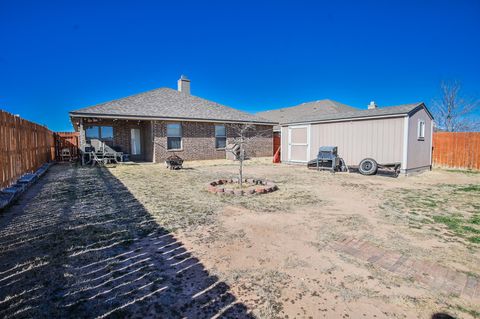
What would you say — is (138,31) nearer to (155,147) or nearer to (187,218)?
(155,147)

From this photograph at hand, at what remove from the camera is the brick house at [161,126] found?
43.1 feet

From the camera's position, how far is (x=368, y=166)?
9.75 meters

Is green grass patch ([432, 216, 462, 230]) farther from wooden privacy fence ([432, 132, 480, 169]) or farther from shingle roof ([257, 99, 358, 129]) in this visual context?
shingle roof ([257, 99, 358, 129])

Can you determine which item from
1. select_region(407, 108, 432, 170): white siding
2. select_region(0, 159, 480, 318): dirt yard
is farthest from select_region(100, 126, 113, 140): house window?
select_region(407, 108, 432, 170): white siding

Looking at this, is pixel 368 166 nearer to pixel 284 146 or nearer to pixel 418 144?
pixel 418 144

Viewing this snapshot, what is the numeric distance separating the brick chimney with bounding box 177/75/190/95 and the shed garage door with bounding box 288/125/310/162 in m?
9.64

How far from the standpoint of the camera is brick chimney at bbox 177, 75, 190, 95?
18.7 metres

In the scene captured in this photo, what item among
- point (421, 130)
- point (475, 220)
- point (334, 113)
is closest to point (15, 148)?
point (475, 220)

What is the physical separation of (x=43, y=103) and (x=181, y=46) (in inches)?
2515

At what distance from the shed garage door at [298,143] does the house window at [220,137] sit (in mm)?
4658

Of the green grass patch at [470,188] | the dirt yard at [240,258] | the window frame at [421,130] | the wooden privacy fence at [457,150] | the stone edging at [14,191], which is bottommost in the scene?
the dirt yard at [240,258]

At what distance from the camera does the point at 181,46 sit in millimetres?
16625

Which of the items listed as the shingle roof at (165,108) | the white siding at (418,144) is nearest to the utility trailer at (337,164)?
the white siding at (418,144)

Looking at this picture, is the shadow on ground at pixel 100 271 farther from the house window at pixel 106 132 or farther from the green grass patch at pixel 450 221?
the house window at pixel 106 132
